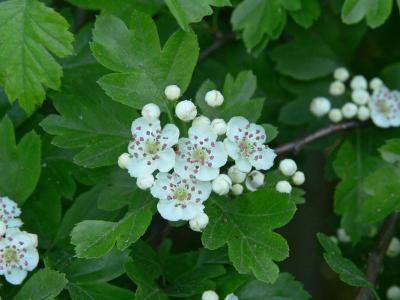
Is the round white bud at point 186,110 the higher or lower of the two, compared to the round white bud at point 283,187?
higher

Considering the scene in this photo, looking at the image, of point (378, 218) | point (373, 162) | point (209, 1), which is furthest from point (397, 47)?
point (209, 1)

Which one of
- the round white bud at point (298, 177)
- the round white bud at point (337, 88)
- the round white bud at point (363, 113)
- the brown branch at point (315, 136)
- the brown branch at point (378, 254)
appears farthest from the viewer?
the round white bud at point (337, 88)

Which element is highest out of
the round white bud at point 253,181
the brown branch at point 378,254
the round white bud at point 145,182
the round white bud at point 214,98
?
the round white bud at point 214,98

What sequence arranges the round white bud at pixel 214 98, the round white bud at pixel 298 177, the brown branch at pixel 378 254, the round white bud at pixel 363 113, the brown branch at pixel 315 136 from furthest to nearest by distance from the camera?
the round white bud at pixel 363 113
the brown branch at pixel 315 136
the brown branch at pixel 378 254
the round white bud at pixel 298 177
the round white bud at pixel 214 98

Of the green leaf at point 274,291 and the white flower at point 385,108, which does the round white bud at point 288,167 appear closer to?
the green leaf at point 274,291

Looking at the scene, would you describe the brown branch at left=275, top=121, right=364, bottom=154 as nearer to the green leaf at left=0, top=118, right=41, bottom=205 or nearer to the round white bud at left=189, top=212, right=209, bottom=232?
the round white bud at left=189, top=212, right=209, bottom=232

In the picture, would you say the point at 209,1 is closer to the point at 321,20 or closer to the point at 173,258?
the point at 173,258

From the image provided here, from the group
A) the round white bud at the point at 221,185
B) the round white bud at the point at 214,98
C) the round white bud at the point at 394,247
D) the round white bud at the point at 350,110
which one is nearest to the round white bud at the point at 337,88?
the round white bud at the point at 350,110

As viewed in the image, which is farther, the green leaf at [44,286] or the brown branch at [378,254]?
the brown branch at [378,254]
